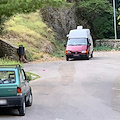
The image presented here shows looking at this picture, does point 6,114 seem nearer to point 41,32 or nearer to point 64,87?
point 64,87

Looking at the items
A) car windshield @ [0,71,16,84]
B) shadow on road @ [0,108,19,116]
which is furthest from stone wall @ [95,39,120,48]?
car windshield @ [0,71,16,84]

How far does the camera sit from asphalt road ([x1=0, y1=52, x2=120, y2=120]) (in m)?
8.88

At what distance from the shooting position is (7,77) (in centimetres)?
898

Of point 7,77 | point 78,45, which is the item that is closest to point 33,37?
point 78,45

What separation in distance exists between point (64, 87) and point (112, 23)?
3652cm

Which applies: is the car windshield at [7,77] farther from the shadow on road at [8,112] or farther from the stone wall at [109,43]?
the stone wall at [109,43]

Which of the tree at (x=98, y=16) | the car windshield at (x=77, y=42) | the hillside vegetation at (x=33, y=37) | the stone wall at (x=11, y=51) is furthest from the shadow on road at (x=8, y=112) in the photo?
the tree at (x=98, y=16)

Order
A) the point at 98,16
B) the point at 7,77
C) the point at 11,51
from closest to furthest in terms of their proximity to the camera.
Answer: the point at 7,77 < the point at 11,51 < the point at 98,16

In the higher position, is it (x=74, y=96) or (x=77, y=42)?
(x=77, y=42)

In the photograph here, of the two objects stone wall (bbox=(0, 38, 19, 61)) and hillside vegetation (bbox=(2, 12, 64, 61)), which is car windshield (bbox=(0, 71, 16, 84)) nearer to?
stone wall (bbox=(0, 38, 19, 61))

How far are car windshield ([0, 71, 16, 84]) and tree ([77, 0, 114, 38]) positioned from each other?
3827 centimetres

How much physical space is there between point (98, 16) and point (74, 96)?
38330 mm

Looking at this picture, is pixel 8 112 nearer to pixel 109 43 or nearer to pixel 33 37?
pixel 33 37

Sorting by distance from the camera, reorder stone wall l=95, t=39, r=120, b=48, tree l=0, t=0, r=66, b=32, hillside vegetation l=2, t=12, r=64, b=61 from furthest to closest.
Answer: stone wall l=95, t=39, r=120, b=48
hillside vegetation l=2, t=12, r=64, b=61
tree l=0, t=0, r=66, b=32
